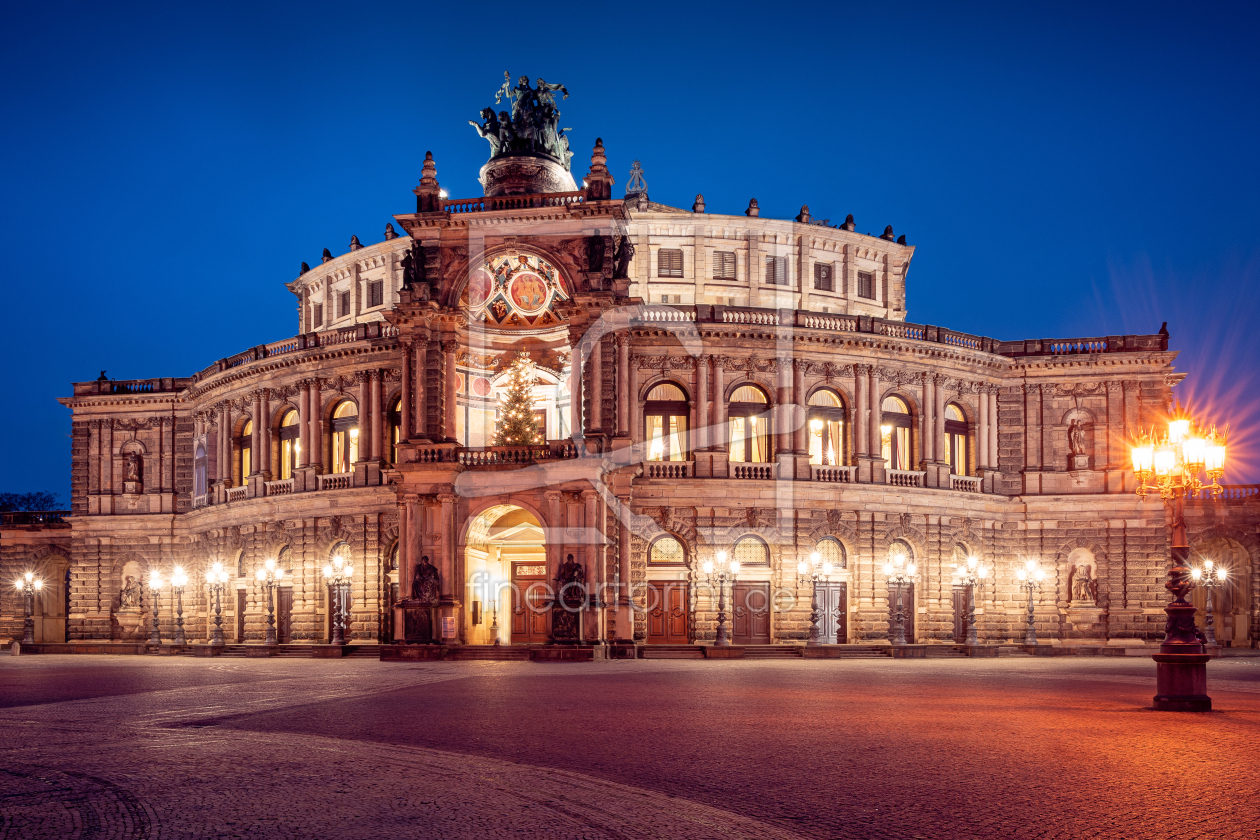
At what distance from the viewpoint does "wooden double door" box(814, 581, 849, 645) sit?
164 ft

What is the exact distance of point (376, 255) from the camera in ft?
208

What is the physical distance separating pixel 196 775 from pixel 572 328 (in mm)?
34593

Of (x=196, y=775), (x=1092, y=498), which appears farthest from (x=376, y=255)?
(x=196, y=775)

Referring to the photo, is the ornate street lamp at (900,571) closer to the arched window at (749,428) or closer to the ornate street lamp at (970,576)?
the ornate street lamp at (970,576)

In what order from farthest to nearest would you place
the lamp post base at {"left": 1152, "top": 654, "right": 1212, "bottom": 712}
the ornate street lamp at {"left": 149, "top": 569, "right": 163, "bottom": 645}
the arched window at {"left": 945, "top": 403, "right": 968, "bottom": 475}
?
the ornate street lamp at {"left": 149, "top": 569, "right": 163, "bottom": 645} < the arched window at {"left": 945, "top": 403, "right": 968, "bottom": 475} < the lamp post base at {"left": 1152, "top": 654, "right": 1212, "bottom": 712}

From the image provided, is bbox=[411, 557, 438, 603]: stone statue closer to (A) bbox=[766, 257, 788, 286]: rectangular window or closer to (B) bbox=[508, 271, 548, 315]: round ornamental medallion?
(B) bbox=[508, 271, 548, 315]: round ornamental medallion

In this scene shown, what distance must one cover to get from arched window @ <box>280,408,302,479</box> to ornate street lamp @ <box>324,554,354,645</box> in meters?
6.14

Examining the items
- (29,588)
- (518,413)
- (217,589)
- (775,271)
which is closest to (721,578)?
(518,413)

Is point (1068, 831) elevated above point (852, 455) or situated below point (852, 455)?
below

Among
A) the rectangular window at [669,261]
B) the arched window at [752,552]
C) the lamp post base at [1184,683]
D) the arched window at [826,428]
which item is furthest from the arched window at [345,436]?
the lamp post base at [1184,683]

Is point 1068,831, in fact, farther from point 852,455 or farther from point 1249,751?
point 852,455

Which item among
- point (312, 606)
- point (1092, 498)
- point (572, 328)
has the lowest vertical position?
point (312, 606)

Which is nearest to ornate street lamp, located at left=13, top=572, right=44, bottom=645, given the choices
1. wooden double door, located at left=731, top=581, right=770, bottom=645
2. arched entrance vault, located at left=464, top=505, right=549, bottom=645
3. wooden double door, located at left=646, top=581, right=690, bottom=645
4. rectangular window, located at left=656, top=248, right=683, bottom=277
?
arched entrance vault, located at left=464, top=505, right=549, bottom=645

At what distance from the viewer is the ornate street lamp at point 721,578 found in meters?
44.2
